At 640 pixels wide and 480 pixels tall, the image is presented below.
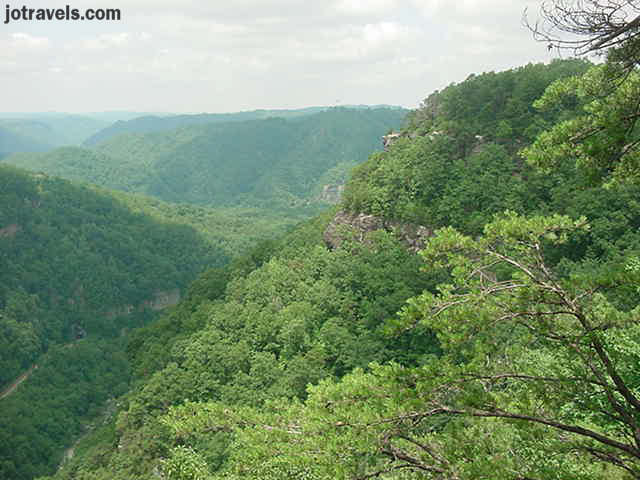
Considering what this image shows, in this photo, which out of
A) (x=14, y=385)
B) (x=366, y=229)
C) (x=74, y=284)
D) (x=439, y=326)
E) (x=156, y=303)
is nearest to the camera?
(x=439, y=326)

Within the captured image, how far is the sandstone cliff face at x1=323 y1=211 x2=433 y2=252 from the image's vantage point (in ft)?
122

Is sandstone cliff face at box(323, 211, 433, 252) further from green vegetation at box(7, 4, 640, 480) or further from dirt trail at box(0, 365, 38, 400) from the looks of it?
dirt trail at box(0, 365, 38, 400)

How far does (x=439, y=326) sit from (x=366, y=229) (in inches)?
1359

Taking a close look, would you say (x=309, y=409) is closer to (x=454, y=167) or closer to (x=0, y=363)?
(x=454, y=167)

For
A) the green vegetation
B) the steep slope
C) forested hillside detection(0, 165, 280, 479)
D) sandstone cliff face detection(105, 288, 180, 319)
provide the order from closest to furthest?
the green vegetation < forested hillside detection(0, 165, 280, 479) < the steep slope < sandstone cliff face detection(105, 288, 180, 319)

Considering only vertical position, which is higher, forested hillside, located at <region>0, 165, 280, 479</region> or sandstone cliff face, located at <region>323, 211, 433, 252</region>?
sandstone cliff face, located at <region>323, 211, 433, 252</region>

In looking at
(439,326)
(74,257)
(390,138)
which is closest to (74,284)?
(74,257)

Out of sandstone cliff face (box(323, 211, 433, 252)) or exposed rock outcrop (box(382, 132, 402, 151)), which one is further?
exposed rock outcrop (box(382, 132, 402, 151))

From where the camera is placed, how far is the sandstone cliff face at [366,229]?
122 feet

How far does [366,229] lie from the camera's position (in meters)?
41.5

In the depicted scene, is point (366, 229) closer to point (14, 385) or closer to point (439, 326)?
point (439, 326)

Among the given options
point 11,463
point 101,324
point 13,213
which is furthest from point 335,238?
point 13,213

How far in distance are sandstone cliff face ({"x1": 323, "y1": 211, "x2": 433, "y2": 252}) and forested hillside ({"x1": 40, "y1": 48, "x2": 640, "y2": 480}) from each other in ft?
0.63

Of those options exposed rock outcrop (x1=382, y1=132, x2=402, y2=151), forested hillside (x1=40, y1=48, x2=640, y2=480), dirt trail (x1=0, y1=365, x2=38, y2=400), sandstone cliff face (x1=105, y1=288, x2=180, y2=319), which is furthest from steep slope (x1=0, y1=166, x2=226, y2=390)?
exposed rock outcrop (x1=382, y1=132, x2=402, y2=151)
